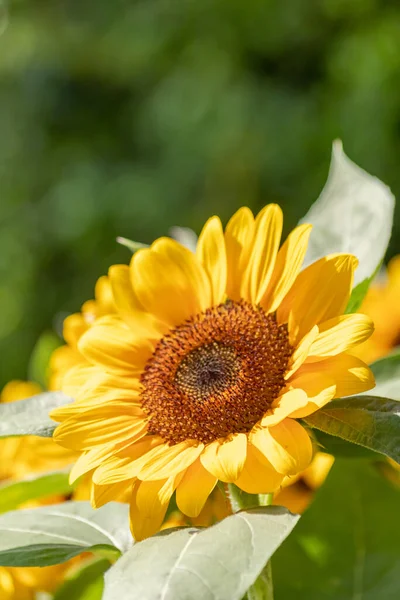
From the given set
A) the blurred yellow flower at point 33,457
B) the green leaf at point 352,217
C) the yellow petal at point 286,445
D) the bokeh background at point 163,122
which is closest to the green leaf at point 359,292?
the green leaf at point 352,217

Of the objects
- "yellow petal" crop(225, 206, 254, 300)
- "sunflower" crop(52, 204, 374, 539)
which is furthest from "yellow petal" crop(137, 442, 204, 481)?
"yellow petal" crop(225, 206, 254, 300)

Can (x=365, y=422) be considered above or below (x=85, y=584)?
above

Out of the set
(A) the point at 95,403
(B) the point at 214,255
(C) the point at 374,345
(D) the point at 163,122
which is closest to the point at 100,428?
(A) the point at 95,403

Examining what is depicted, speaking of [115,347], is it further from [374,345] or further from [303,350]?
[374,345]

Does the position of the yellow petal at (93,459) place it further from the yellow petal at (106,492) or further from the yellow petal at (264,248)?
the yellow petal at (264,248)

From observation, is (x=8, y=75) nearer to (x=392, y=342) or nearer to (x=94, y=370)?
(x=392, y=342)

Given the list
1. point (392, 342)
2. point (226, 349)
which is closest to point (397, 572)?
point (226, 349)

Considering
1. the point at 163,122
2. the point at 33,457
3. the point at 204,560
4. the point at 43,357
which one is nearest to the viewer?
the point at 204,560
